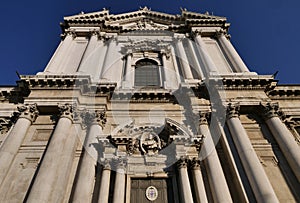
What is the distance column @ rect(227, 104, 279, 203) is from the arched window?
582cm

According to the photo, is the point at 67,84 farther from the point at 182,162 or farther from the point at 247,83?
the point at 247,83

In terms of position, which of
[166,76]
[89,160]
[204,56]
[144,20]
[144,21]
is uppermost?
[144,20]

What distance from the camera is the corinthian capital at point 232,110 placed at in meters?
12.7

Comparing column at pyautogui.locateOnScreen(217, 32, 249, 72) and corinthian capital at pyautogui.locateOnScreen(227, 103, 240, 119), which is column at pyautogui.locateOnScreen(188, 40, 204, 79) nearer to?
column at pyautogui.locateOnScreen(217, 32, 249, 72)

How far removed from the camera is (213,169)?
10469 mm

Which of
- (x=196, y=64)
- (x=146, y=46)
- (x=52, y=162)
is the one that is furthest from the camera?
(x=146, y=46)

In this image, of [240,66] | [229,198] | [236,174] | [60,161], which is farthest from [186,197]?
[240,66]

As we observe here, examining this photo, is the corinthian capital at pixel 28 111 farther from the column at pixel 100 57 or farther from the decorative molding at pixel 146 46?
the decorative molding at pixel 146 46

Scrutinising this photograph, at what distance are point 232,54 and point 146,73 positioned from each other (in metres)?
6.40

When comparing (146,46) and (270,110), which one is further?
(146,46)

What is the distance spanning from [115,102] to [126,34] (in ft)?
32.3


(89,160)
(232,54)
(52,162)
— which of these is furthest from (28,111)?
(232,54)

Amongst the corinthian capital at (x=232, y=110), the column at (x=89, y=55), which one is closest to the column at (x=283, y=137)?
the corinthian capital at (x=232, y=110)

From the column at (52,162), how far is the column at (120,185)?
97.3 inches
